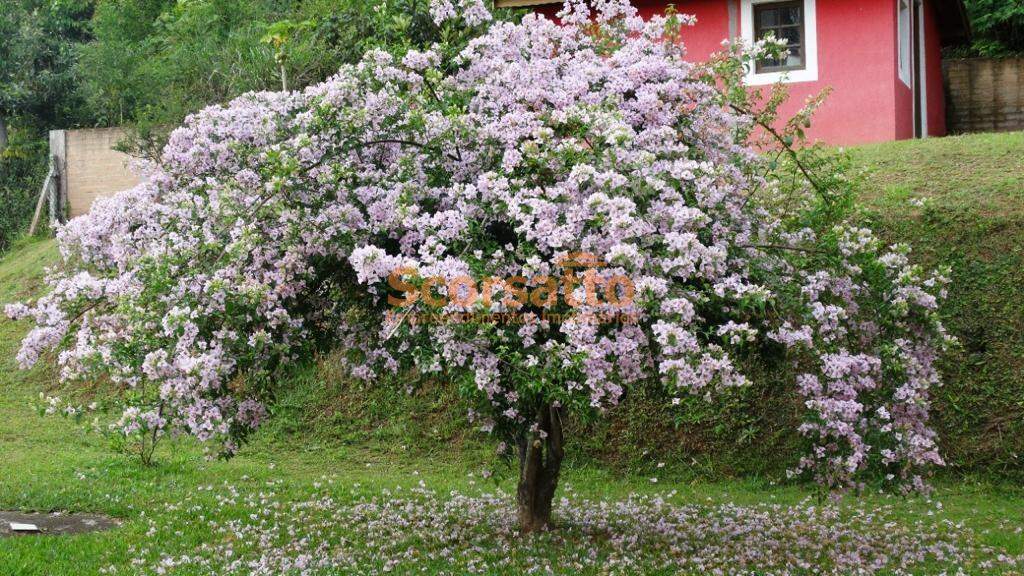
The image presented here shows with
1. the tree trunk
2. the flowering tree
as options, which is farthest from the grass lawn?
the flowering tree

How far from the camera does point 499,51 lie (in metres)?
7.28

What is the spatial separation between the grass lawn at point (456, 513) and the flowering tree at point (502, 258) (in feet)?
3.16

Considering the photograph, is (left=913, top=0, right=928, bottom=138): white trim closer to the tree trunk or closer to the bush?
the tree trunk

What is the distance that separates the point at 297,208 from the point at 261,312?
2.34 ft

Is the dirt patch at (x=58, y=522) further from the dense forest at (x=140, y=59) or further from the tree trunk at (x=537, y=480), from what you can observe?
the dense forest at (x=140, y=59)

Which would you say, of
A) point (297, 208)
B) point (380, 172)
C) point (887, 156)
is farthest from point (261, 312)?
point (887, 156)

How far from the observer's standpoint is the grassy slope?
10453 millimetres

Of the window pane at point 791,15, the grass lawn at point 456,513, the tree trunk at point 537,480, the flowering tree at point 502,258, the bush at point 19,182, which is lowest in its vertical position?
the grass lawn at point 456,513

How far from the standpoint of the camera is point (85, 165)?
2092 centimetres

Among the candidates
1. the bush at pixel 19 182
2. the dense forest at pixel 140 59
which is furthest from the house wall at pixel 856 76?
the bush at pixel 19 182

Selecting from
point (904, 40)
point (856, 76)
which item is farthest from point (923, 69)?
point (856, 76)

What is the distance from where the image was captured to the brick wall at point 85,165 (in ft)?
67.8

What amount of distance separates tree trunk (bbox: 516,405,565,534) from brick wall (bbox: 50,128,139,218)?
14952 millimetres

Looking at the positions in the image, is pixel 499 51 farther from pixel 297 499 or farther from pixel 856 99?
pixel 856 99
